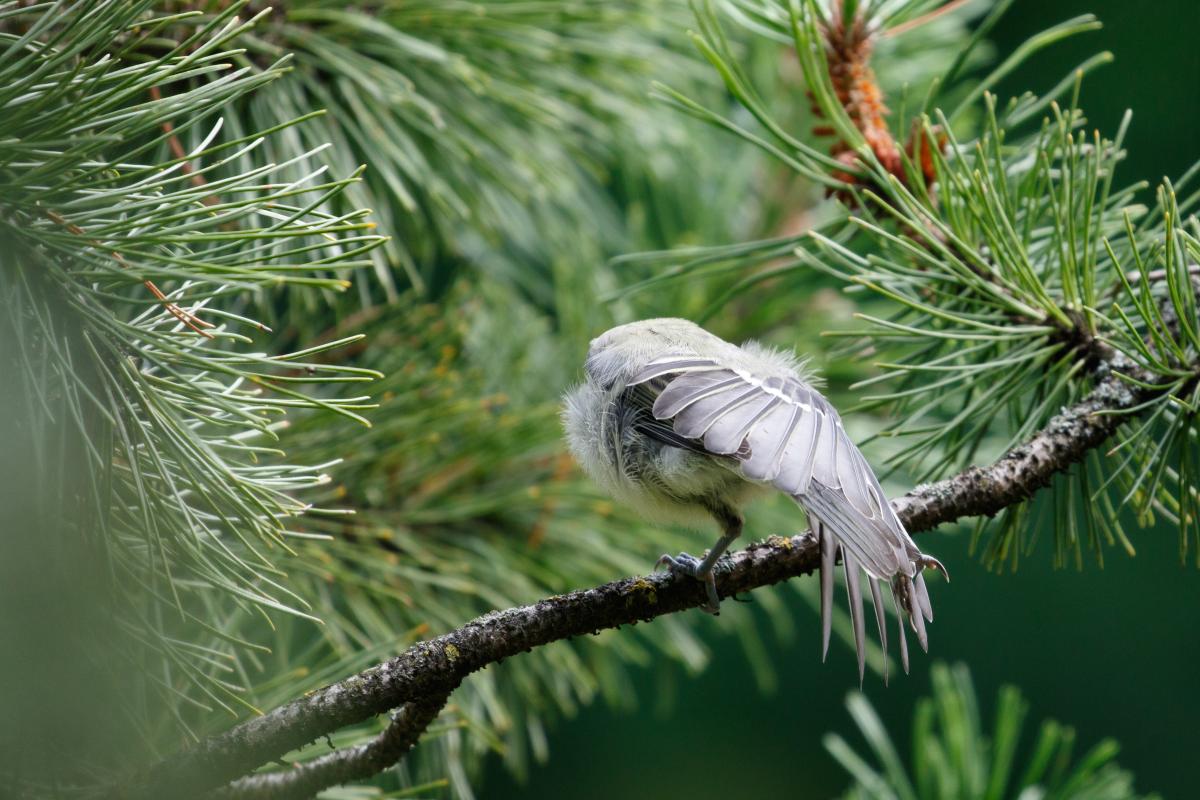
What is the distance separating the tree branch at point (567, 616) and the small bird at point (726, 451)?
3 centimetres

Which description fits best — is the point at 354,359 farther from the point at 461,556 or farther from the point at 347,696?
the point at 347,696

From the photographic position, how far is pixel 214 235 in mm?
587

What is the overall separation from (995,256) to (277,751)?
2.04ft

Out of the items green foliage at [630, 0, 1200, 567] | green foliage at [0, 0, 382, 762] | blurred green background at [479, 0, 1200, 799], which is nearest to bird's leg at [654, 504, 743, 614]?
green foliage at [630, 0, 1200, 567]

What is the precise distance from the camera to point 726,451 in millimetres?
743

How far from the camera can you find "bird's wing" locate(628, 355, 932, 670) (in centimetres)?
67

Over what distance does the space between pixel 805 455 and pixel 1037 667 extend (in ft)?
7.99

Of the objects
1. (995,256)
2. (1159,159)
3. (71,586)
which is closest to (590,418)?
(995,256)

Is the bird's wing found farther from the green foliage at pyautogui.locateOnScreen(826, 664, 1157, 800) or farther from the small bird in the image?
the green foliage at pyautogui.locateOnScreen(826, 664, 1157, 800)

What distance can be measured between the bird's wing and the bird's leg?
0.26ft

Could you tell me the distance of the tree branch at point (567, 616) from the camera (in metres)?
0.58

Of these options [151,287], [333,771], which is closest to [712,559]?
[333,771]

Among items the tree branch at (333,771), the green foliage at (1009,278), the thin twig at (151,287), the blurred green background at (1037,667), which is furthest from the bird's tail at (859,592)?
the blurred green background at (1037,667)

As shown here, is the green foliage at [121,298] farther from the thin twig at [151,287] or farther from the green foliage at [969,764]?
the green foliage at [969,764]
